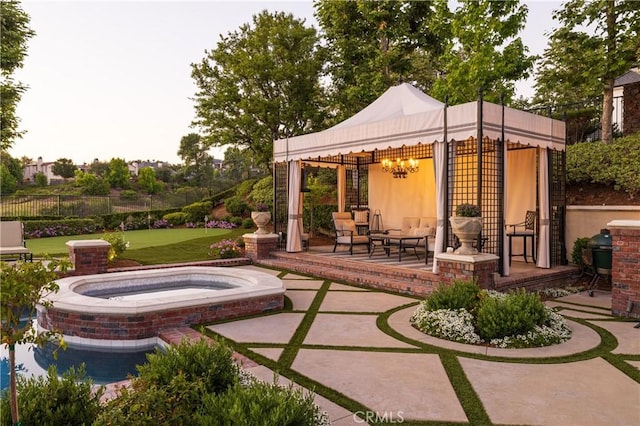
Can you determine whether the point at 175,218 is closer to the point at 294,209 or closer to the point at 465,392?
the point at 294,209

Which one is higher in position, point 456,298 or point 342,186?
point 342,186

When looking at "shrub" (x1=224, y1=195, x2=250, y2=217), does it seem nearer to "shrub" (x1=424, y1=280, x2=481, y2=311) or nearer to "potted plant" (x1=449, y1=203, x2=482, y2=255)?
"potted plant" (x1=449, y1=203, x2=482, y2=255)

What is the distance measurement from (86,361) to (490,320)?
4537mm

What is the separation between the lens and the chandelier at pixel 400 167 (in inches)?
449

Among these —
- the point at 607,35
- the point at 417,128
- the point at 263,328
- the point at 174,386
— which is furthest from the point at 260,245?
the point at 607,35

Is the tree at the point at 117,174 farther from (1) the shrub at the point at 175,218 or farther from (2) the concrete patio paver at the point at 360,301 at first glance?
(2) the concrete patio paver at the point at 360,301

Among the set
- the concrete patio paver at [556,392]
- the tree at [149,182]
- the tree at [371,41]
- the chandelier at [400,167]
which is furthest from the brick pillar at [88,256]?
the tree at [149,182]

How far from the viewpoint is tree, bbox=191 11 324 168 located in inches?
717

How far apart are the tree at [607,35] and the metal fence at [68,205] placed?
21.7 m

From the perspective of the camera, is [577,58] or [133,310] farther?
[577,58]

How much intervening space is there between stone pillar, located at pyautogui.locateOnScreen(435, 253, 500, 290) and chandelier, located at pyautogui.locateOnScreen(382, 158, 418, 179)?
5013 millimetres

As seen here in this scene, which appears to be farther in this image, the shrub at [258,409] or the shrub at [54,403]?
the shrub at [54,403]

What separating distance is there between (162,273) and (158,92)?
25.3 feet

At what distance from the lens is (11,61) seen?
1466cm
